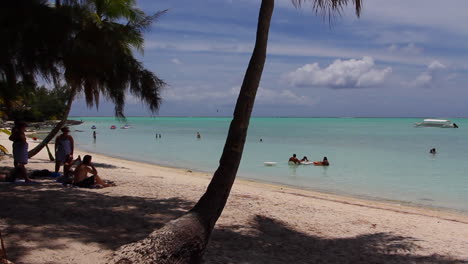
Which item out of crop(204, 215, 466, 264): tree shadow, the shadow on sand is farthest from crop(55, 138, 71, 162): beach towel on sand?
crop(204, 215, 466, 264): tree shadow

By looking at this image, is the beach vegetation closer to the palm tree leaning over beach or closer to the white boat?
the palm tree leaning over beach

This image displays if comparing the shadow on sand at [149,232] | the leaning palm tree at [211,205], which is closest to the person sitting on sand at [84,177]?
the shadow on sand at [149,232]

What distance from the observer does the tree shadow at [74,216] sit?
4816 millimetres

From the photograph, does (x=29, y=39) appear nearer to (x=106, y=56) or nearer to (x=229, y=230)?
(x=106, y=56)

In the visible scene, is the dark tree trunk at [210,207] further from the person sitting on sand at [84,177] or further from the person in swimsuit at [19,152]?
the person in swimsuit at [19,152]

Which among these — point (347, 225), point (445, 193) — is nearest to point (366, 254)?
point (347, 225)

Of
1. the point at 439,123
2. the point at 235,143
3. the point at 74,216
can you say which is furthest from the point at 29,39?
the point at 439,123

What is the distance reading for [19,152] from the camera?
859 cm

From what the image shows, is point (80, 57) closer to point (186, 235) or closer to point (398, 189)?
point (186, 235)

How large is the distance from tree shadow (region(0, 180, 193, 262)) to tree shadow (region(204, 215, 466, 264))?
1.04 m

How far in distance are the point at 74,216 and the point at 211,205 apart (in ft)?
8.02

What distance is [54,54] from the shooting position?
731 centimetres

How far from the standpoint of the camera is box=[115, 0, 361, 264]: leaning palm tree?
395 centimetres

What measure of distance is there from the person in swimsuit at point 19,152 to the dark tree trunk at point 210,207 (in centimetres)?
513
